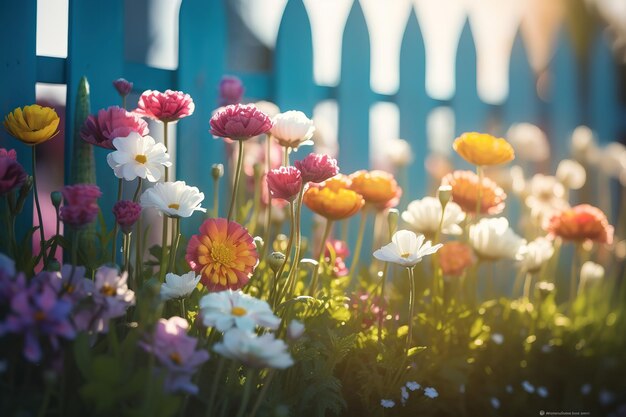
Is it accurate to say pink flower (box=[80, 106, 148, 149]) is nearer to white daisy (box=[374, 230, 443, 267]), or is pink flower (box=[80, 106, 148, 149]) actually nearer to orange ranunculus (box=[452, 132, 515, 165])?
white daisy (box=[374, 230, 443, 267])

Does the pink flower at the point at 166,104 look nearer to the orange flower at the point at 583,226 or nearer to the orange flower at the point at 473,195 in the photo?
the orange flower at the point at 473,195

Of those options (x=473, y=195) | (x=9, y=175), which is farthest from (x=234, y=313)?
(x=473, y=195)

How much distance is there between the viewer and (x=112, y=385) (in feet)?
3.57

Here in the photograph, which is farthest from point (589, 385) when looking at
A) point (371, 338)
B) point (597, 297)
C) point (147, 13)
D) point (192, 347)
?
point (147, 13)

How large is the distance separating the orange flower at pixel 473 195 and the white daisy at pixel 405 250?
55 centimetres

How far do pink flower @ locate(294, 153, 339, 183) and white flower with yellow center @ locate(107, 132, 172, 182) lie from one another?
11.7 inches

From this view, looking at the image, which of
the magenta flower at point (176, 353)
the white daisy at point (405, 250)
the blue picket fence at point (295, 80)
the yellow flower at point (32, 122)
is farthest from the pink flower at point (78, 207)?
the blue picket fence at point (295, 80)

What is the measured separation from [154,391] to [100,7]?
1.41m

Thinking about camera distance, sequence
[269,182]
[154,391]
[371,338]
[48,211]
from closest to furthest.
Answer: [154,391] < [269,182] < [371,338] < [48,211]

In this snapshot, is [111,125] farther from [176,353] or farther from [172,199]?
[176,353]

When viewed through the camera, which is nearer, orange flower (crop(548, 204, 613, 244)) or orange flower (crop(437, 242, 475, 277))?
orange flower (crop(437, 242, 475, 277))

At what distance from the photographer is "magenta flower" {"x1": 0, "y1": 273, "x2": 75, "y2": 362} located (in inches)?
40.6

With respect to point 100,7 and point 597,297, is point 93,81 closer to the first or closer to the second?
point 100,7

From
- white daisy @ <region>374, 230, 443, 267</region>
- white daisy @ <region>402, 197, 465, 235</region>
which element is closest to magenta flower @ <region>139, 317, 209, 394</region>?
white daisy @ <region>374, 230, 443, 267</region>
